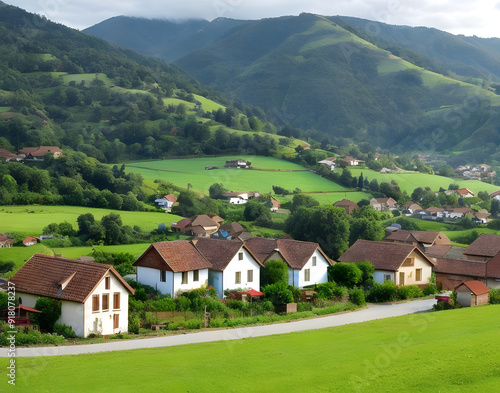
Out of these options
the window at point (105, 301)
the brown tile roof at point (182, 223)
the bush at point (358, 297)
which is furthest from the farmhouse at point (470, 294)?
the brown tile roof at point (182, 223)

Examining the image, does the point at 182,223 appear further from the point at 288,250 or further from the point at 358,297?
the point at 358,297

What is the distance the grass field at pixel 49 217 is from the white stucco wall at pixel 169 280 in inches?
1027

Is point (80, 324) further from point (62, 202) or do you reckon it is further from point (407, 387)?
point (62, 202)

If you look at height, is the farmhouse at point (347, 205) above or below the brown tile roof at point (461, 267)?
above

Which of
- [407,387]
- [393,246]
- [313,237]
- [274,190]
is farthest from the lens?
[274,190]

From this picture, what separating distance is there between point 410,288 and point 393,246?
414cm

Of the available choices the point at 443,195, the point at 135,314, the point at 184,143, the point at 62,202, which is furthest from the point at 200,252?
the point at 184,143

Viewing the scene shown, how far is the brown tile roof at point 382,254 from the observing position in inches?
1559

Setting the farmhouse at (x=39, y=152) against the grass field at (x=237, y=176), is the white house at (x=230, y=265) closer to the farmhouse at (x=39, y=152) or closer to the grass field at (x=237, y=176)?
the grass field at (x=237, y=176)

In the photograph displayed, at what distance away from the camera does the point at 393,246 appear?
135 feet

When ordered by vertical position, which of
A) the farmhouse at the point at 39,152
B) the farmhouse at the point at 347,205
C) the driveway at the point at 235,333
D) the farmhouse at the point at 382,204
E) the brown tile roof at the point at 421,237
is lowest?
the driveway at the point at 235,333

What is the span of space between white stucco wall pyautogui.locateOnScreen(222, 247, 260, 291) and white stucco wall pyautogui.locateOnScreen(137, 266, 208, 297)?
1.24 metres

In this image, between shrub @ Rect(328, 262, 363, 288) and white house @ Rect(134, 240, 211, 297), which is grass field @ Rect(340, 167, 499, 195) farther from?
white house @ Rect(134, 240, 211, 297)

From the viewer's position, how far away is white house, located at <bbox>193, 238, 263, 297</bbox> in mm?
34531
